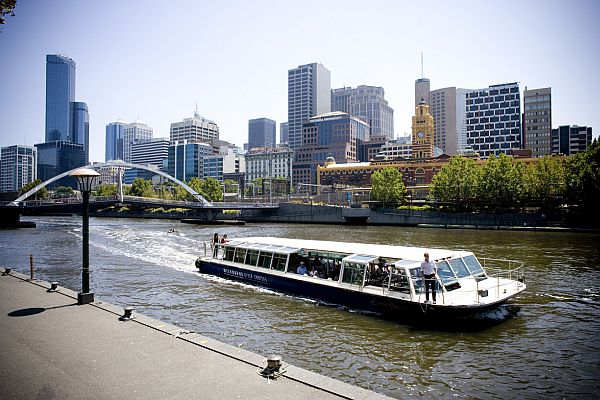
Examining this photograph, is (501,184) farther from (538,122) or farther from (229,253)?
(538,122)

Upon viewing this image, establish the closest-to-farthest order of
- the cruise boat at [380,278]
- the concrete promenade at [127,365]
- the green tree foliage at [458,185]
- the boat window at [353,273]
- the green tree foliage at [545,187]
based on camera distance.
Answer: the concrete promenade at [127,365] → the cruise boat at [380,278] → the boat window at [353,273] → the green tree foliage at [545,187] → the green tree foliage at [458,185]

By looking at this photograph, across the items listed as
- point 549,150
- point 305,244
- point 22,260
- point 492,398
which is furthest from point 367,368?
point 549,150

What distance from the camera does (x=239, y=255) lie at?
1084 inches

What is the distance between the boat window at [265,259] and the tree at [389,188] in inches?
3603

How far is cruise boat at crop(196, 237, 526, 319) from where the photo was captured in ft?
55.8

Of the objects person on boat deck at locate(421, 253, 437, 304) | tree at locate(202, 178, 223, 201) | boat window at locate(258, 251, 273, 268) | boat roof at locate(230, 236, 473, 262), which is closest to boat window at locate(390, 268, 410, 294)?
boat roof at locate(230, 236, 473, 262)

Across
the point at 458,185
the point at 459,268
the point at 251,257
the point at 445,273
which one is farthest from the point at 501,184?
the point at 445,273

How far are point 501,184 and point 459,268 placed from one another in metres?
76.2

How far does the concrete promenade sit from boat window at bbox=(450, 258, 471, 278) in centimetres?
1108

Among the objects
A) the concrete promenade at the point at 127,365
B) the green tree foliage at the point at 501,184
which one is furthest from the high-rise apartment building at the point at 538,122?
the concrete promenade at the point at 127,365

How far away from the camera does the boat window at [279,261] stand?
77.4 feet

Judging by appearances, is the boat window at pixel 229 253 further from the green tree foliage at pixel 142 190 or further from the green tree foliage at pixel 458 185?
the green tree foliage at pixel 142 190

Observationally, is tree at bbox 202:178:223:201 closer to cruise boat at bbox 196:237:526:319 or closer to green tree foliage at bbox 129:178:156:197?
green tree foliage at bbox 129:178:156:197

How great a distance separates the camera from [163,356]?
428 inches
